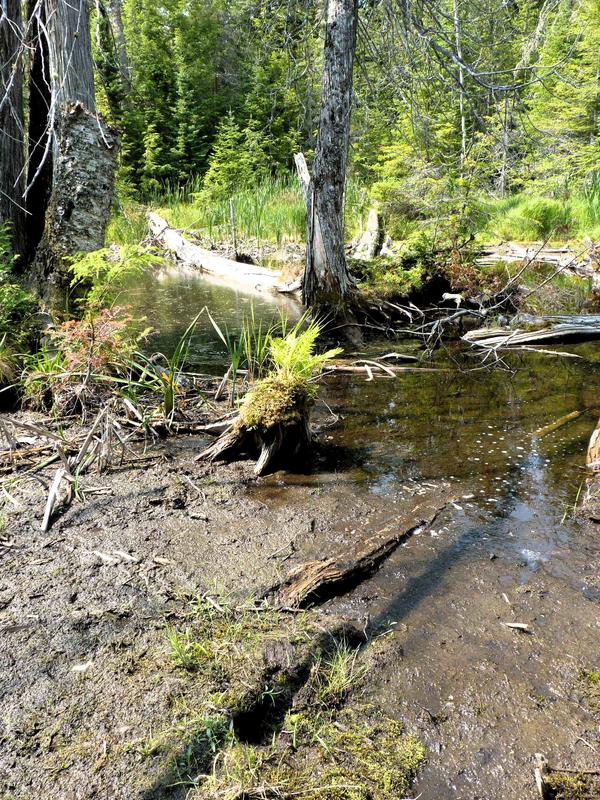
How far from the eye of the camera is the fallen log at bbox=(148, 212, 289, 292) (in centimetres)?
1105

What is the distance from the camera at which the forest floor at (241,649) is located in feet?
5.81

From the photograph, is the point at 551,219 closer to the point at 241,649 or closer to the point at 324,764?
the point at 241,649

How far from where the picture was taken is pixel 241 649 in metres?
2.22

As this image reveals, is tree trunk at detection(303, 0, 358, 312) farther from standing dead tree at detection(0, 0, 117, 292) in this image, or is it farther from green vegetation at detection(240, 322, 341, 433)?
green vegetation at detection(240, 322, 341, 433)

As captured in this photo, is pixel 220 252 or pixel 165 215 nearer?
pixel 220 252

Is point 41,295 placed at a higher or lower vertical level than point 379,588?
higher

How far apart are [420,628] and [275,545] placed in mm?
912

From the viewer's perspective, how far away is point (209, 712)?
1.93m

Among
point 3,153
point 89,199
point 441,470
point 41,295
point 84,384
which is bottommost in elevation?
point 441,470

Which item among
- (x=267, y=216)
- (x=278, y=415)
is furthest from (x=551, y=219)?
(x=278, y=415)

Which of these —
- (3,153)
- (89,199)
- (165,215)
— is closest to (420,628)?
(89,199)

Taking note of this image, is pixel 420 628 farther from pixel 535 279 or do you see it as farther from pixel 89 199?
pixel 535 279

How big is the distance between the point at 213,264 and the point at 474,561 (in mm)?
11229

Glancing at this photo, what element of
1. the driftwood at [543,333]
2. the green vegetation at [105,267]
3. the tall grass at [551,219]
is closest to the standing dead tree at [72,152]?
the green vegetation at [105,267]
